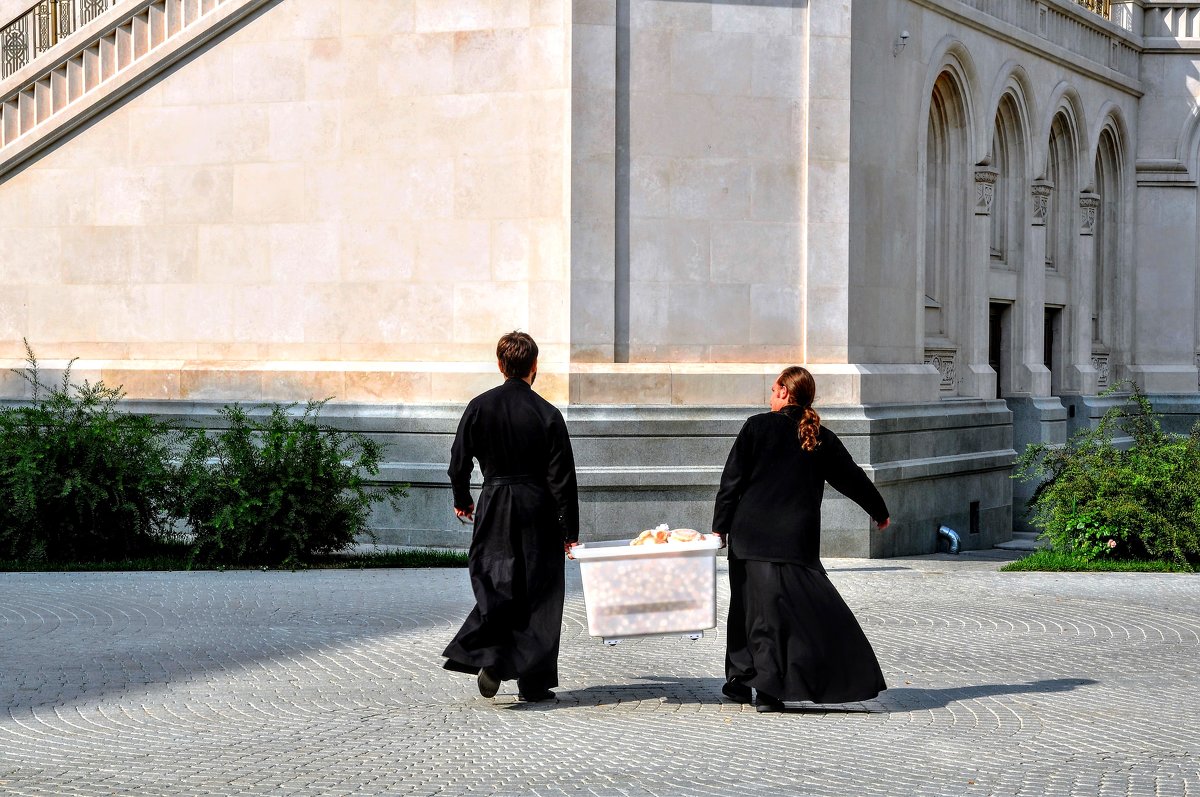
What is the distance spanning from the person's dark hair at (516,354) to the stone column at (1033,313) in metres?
14.5

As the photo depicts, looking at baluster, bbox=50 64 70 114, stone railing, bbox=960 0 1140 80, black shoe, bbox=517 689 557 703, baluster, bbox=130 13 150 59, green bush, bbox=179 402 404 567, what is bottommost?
black shoe, bbox=517 689 557 703

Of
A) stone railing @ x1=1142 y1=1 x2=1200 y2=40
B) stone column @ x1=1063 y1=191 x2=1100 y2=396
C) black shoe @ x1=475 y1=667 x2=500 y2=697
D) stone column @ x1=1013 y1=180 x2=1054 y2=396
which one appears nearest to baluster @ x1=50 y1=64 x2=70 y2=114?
black shoe @ x1=475 y1=667 x2=500 y2=697

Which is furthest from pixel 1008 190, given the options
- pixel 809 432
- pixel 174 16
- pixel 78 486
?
pixel 809 432

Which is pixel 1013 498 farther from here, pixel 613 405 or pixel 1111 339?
pixel 613 405

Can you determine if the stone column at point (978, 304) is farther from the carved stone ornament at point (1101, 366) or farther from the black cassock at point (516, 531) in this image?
the black cassock at point (516, 531)

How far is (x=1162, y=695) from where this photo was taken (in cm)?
896

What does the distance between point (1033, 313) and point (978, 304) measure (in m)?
2.50

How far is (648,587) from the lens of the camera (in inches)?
328

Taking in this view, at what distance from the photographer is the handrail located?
18.5m

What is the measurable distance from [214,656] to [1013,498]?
14074mm

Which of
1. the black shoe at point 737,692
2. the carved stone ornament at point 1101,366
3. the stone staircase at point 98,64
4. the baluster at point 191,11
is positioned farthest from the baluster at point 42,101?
the carved stone ornament at point 1101,366

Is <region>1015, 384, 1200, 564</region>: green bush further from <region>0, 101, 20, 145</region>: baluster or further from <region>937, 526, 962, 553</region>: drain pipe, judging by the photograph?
<region>0, 101, 20, 145</region>: baluster

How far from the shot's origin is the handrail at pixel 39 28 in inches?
730

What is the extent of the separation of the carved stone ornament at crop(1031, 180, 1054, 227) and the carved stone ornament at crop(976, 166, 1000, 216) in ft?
6.95
